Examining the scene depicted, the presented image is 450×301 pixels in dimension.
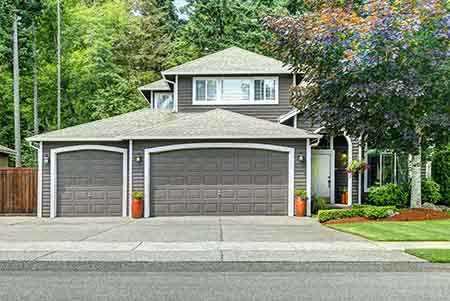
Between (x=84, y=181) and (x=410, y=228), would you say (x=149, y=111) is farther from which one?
(x=410, y=228)

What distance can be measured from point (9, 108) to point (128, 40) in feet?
31.3

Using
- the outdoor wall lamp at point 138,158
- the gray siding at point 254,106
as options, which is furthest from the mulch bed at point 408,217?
the gray siding at point 254,106

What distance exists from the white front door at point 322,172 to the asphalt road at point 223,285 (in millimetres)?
11570

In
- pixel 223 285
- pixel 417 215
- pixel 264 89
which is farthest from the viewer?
pixel 264 89

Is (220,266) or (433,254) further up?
(433,254)

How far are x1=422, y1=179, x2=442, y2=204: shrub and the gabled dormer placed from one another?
20.7 feet

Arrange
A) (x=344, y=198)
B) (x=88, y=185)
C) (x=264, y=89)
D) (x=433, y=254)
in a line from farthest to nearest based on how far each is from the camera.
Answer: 1. (x=264, y=89)
2. (x=344, y=198)
3. (x=88, y=185)
4. (x=433, y=254)

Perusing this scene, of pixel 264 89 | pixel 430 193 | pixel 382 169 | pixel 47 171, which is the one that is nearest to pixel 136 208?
pixel 47 171

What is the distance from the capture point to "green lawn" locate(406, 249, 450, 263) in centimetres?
A: 885

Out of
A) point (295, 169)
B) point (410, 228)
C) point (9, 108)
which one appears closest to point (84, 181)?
point (295, 169)

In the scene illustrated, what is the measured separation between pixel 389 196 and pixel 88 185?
36.7 feet

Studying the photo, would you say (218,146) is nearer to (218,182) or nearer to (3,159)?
(218,182)

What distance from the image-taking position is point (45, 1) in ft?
107

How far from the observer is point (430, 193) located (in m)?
18.6
